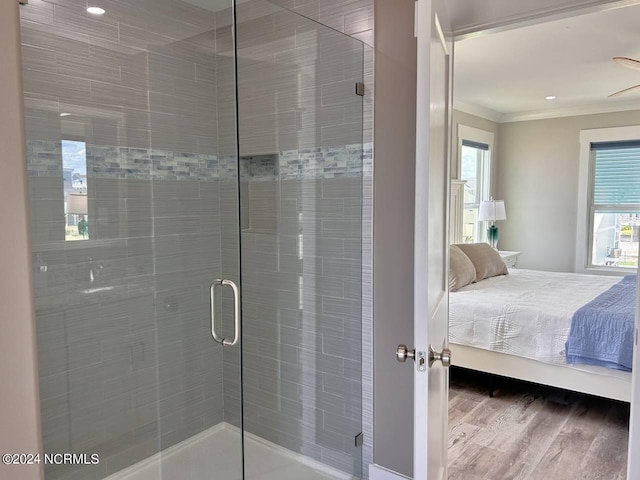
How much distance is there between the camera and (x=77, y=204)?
2.05 metres

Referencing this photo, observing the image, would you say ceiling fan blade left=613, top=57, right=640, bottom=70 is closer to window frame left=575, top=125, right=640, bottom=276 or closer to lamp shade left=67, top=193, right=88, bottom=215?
window frame left=575, top=125, right=640, bottom=276

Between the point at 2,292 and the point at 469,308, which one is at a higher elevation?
the point at 2,292

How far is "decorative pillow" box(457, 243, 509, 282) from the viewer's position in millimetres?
4148

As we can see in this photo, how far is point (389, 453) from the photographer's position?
86.7 inches

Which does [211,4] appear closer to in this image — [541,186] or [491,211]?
[491,211]

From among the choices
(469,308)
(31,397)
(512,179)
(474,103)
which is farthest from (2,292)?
(512,179)

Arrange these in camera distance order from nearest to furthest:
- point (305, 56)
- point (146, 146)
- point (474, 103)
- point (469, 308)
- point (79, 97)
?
point (79, 97)
point (305, 56)
point (146, 146)
point (469, 308)
point (474, 103)

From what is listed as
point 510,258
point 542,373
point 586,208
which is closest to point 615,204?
point 586,208

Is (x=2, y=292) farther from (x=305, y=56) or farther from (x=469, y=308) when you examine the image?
(x=469, y=308)

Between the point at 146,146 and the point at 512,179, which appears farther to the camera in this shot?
the point at 512,179

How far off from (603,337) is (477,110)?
3501 millimetres

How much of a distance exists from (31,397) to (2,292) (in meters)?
0.16

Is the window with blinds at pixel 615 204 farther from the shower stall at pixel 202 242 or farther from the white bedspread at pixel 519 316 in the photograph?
the shower stall at pixel 202 242

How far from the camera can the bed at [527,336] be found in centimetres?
291
